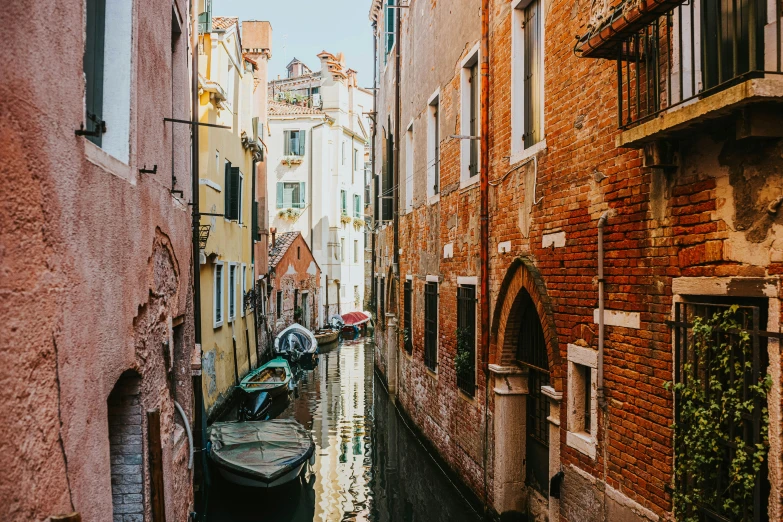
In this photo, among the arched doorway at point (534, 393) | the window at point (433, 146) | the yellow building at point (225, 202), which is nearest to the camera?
the arched doorway at point (534, 393)

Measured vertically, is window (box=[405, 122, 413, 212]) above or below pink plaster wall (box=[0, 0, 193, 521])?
above

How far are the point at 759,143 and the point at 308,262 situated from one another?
27944 mm

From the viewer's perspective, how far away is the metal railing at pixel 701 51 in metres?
3.83

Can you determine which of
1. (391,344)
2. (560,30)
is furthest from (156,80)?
(391,344)

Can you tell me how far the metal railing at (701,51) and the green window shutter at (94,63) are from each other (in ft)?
11.4

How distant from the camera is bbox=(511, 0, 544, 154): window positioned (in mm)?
7430

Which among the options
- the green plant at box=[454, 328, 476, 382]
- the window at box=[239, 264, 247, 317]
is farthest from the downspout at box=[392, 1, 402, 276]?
the green plant at box=[454, 328, 476, 382]

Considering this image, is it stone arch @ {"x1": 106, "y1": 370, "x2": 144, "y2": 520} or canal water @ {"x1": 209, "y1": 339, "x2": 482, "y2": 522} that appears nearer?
stone arch @ {"x1": 106, "y1": 370, "x2": 144, "y2": 520}

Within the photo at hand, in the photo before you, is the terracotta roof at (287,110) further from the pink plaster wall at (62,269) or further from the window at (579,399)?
the window at (579,399)

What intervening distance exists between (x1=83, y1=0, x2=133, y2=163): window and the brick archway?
4.06 meters

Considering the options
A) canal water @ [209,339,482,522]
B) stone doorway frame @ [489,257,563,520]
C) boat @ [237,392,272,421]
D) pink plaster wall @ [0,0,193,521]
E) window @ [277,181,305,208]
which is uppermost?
window @ [277,181,305,208]

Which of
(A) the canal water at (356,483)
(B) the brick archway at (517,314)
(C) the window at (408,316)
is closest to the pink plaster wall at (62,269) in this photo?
(B) the brick archway at (517,314)

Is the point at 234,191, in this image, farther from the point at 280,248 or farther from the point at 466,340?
the point at 280,248

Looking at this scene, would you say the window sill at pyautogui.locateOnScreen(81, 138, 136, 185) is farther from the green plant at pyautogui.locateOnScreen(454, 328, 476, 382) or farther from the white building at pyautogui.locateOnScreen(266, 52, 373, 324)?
the white building at pyautogui.locateOnScreen(266, 52, 373, 324)
